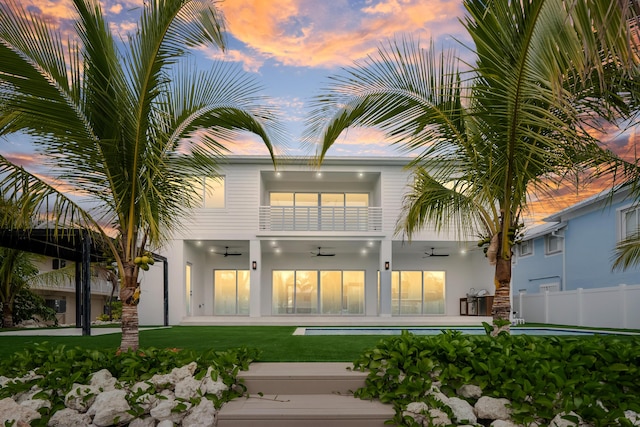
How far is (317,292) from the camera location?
61.4 feet

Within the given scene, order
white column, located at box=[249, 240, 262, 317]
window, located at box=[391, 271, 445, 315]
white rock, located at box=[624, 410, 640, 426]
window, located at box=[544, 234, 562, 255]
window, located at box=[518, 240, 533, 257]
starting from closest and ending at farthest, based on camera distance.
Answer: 1. white rock, located at box=[624, 410, 640, 426]
2. white column, located at box=[249, 240, 262, 317]
3. window, located at box=[544, 234, 562, 255]
4. window, located at box=[391, 271, 445, 315]
5. window, located at box=[518, 240, 533, 257]

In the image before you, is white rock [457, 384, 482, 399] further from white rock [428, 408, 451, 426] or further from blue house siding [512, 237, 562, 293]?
blue house siding [512, 237, 562, 293]

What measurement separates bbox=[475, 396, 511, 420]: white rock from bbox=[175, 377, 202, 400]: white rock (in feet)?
8.50

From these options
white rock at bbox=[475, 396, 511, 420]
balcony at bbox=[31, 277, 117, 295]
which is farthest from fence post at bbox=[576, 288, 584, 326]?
balcony at bbox=[31, 277, 117, 295]

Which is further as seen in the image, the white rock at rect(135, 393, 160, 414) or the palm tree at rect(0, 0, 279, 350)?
the palm tree at rect(0, 0, 279, 350)

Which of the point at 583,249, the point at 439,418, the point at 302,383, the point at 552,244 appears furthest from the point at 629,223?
the point at 302,383

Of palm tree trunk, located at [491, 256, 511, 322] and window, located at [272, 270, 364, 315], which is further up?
palm tree trunk, located at [491, 256, 511, 322]

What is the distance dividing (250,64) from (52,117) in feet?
23.2

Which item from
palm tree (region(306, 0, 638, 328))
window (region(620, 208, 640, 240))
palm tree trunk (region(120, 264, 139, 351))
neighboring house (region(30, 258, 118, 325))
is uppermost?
palm tree (region(306, 0, 638, 328))

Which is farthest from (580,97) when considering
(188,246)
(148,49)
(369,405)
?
(188,246)

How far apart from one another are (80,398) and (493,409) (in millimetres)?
3737

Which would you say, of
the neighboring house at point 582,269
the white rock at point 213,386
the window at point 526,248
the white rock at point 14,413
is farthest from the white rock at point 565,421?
the window at point 526,248

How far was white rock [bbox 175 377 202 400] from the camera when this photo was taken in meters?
4.47

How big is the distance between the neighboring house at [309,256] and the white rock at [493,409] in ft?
36.0
